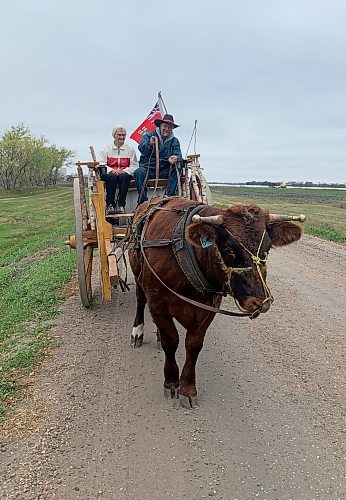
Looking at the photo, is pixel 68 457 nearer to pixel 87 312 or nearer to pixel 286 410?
pixel 286 410

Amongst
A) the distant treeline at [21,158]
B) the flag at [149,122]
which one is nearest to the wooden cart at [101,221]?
the flag at [149,122]

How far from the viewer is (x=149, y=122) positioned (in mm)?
10328

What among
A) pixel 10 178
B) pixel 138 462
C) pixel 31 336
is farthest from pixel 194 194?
pixel 10 178

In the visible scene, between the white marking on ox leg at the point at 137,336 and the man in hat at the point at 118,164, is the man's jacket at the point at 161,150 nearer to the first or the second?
the man in hat at the point at 118,164

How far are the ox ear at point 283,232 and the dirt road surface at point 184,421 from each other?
5.11ft

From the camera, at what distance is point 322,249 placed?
45.3ft

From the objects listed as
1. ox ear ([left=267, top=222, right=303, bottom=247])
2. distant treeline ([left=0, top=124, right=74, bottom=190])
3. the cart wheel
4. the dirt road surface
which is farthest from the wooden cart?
distant treeline ([left=0, top=124, right=74, bottom=190])

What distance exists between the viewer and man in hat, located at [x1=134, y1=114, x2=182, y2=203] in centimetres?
742

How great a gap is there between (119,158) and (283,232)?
15.2 feet

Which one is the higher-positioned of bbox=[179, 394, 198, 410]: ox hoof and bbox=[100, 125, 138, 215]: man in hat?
bbox=[100, 125, 138, 215]: man in hat

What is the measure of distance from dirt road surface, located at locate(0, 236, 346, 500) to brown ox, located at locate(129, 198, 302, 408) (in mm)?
470

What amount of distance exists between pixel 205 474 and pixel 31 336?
3.48 m

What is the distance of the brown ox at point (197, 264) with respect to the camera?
12.2 ft

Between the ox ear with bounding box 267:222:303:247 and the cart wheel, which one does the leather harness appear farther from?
the cart wheel
